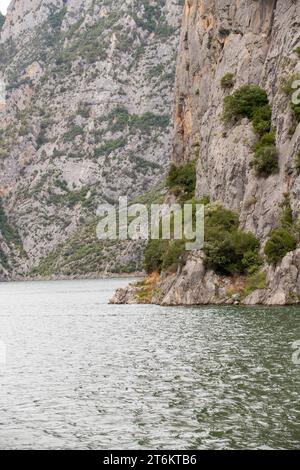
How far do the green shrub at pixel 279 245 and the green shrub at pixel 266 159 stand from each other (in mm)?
10700

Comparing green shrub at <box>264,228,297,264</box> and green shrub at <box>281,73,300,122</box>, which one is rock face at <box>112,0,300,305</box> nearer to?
green shrub at <box>281,73,300,122</box>

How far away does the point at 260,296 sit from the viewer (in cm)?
6619

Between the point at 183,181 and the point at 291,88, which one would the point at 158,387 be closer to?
the point at 291,88

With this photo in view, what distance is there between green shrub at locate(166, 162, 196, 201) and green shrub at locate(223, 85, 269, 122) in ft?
78.3

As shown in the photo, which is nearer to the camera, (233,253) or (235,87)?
(233,253)

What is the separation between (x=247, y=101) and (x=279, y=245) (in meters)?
Result: 26.4

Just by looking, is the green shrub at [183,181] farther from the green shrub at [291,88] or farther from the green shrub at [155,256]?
the green shrub at [291,88]

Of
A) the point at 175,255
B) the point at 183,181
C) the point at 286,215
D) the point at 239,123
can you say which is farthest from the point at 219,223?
the point at 183,181

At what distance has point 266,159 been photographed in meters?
75.1

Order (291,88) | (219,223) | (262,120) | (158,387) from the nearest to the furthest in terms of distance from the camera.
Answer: (158,387)
(291,88)
(219,223)
(262,120)

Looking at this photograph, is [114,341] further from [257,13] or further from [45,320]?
[257,13]

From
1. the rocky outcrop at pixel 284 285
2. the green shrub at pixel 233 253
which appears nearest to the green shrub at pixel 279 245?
the rocky outcrop at pixel 284 285
